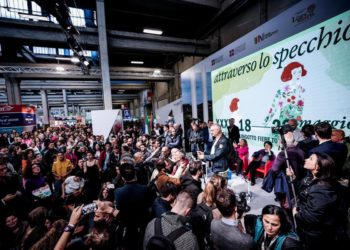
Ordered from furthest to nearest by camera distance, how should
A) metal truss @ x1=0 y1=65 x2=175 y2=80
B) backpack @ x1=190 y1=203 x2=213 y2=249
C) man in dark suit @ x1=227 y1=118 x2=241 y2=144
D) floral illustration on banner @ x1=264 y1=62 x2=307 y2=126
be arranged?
metal truss @ x1=0 y1=65 x2=175 y2=80
man in dark suit @ x1=227 y1=118 x2=241 y2=144
floral illustration on banner @ x1=264 y1=62 x2=307 y2=126
backpack @ x1=190 y1=203 x2=213 y2=249

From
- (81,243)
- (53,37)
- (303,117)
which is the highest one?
(53,37)

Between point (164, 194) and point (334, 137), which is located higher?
point (334, 137)

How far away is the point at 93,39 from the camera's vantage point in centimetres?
861

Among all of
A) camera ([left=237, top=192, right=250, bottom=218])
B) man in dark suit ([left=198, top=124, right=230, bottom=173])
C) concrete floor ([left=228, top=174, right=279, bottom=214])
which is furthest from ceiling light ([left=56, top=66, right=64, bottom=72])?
camera ([left=237, top=192, right=250, bottom=218])

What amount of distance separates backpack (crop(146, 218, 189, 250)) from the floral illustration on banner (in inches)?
147

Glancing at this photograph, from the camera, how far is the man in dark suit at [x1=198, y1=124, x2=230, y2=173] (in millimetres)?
3100

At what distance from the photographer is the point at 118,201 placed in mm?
1908

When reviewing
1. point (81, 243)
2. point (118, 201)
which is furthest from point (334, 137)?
point (81, 243)

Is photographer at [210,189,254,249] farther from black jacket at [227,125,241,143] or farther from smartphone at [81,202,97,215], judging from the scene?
black jacket at [227,125,241,143]

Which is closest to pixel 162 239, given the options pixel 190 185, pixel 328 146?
pixel 190 185

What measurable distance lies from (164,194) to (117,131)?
6.93m

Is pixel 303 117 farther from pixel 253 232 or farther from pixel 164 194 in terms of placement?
pixel 164 194

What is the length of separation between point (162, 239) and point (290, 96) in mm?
4032

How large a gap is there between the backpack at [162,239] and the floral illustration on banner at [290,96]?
12.3 ft
